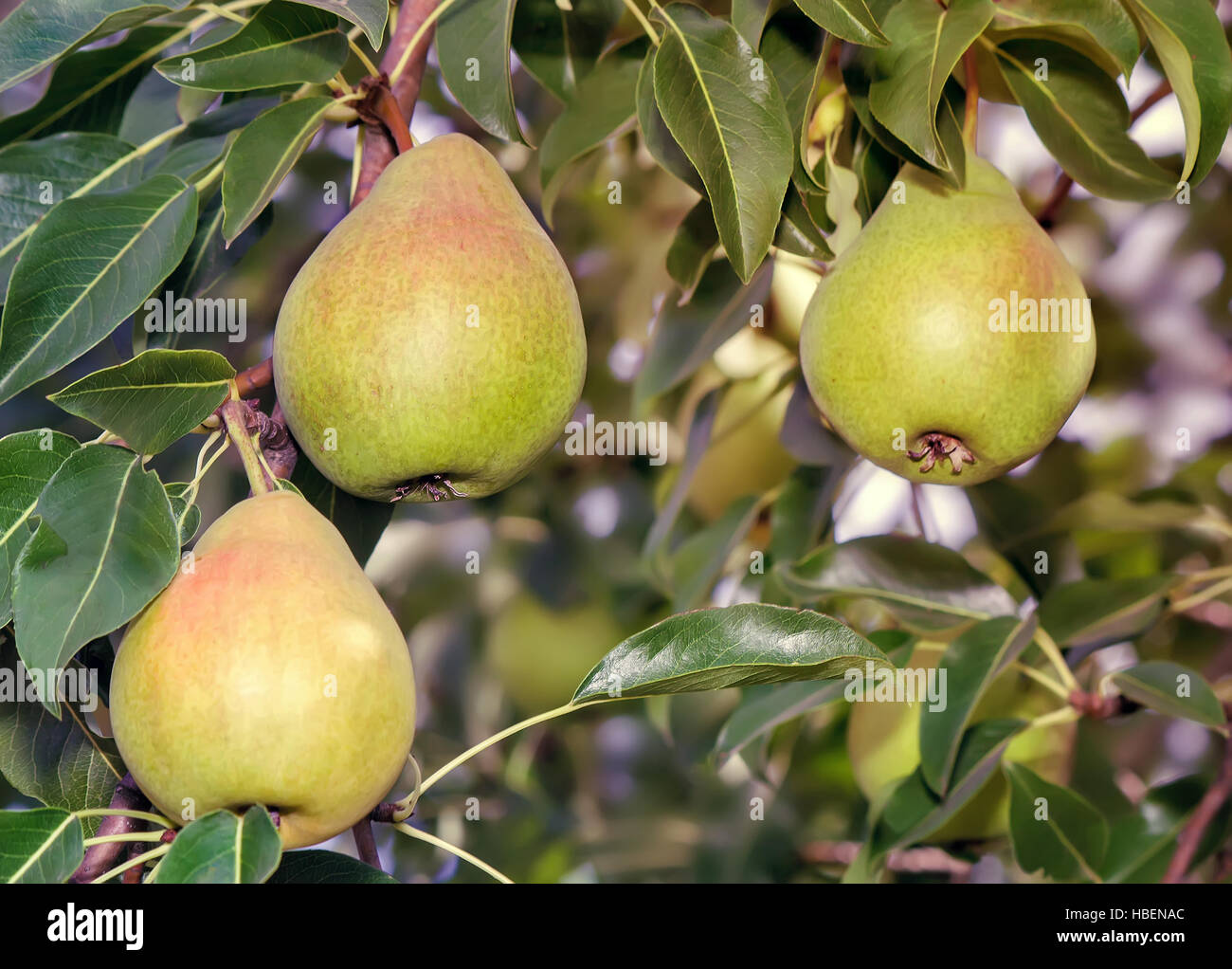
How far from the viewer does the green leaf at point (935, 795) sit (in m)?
1.22

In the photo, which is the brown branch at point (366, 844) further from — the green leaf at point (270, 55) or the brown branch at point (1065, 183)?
the brown branch at point (1065, 183)

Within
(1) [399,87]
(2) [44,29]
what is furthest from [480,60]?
(2) [44,29]

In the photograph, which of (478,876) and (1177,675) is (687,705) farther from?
(1177,675)

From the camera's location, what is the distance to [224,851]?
65 cm

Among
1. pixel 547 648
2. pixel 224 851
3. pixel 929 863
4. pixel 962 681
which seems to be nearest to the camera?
pixel 224 851

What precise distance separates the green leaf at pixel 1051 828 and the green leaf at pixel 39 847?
1.05 meters

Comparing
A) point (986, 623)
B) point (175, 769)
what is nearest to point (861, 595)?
point (986, 623)

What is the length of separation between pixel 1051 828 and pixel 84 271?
3.99 feet

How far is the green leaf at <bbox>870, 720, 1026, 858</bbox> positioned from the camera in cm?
122

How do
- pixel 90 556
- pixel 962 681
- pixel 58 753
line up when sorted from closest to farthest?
pixel 90 556 < pixel 58 753 < pixel 962 681

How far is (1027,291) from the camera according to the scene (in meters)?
0.93

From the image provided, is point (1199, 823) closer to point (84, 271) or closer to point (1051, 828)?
point (1051, 828)


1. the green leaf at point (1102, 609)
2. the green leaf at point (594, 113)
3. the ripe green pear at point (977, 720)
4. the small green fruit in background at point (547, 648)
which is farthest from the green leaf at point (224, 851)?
the small green fruit in background at point (547, 648)
